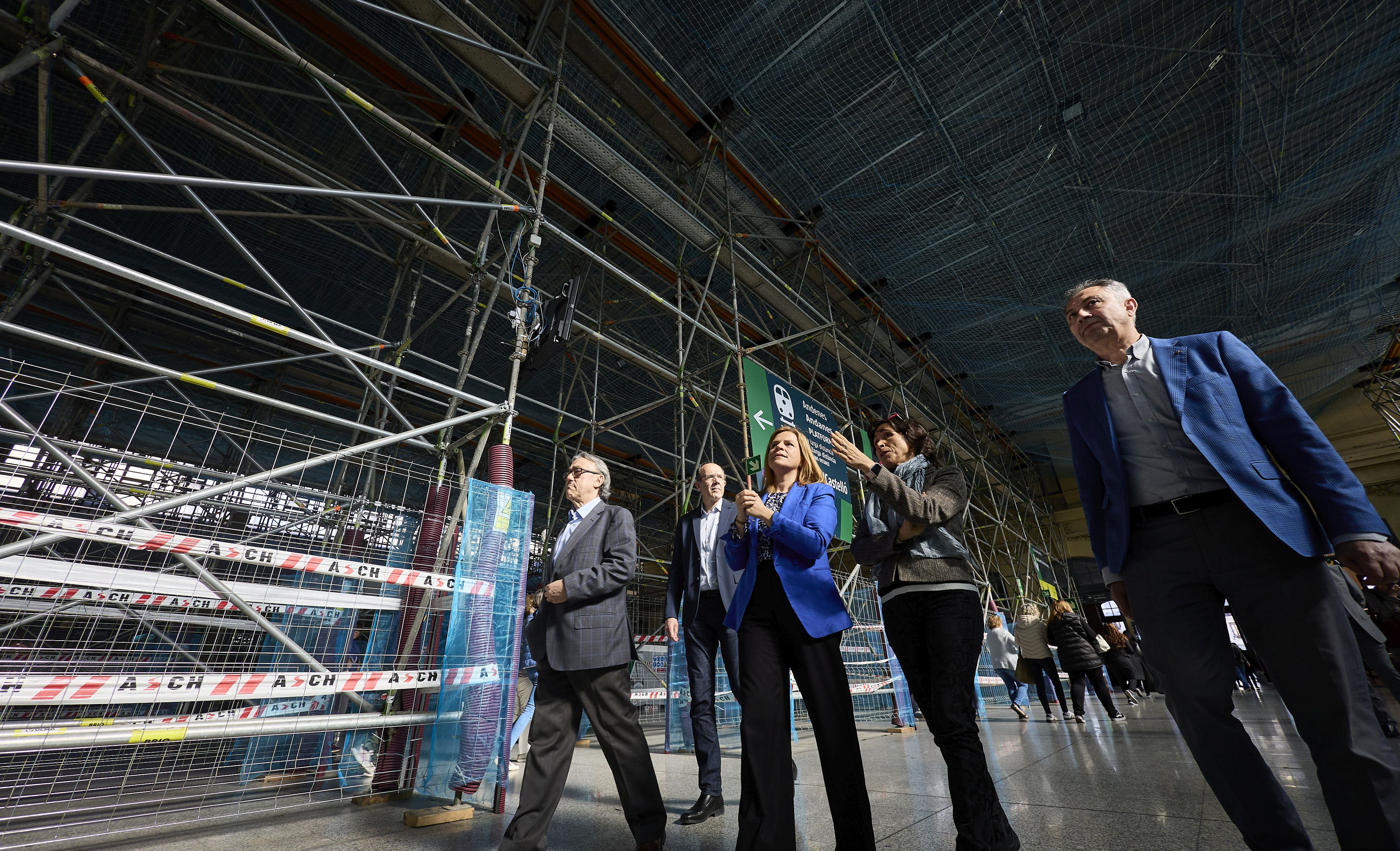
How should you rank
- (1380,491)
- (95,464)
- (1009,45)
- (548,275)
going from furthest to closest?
(1380,491), (548,275), (1009,45), (95,464)

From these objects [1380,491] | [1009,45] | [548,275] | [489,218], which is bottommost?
[489,218]

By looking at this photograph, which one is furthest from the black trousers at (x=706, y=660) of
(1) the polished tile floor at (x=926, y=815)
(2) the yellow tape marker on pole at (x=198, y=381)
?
(2) the yellow tape marker on pole at (x=198, y=381)

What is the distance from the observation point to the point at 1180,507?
148 centimetres

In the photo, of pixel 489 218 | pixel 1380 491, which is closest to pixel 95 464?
pixel 489 218

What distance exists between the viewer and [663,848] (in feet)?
6.53

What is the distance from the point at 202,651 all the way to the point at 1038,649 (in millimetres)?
7398

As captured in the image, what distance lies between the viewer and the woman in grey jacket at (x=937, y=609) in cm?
163

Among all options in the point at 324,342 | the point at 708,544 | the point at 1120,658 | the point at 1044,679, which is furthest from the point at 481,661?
the point at 1120,658

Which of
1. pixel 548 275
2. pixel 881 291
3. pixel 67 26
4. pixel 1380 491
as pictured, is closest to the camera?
pixel 67 26

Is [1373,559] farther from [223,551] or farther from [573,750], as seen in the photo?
[223,551]

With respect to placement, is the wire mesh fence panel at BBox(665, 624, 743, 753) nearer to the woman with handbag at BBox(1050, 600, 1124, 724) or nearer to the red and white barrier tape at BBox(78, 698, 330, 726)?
the red and white barrier tape at BBox(78, 698, 330, 726)

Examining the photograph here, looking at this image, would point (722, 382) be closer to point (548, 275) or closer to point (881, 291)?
point (548, 275)

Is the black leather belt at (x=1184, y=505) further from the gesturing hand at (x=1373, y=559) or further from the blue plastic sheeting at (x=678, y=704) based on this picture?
the blue plastic sheeting at (x=678, y=704)

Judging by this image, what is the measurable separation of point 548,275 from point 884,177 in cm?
477
